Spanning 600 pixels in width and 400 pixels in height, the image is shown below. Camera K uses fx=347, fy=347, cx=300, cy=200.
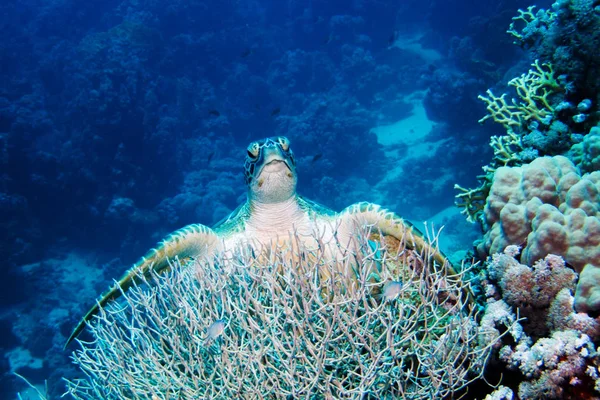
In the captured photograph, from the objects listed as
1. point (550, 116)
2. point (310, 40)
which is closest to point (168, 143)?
point (550, 116)

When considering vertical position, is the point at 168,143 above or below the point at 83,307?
above

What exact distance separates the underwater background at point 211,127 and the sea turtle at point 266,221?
98 cm

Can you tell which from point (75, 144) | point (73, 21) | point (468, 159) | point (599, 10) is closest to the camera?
point (599, 10)

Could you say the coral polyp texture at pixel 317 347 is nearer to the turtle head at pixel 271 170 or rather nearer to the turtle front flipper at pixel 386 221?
the turtle front flipper at pixel 386 221

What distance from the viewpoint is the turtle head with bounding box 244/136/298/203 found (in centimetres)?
301

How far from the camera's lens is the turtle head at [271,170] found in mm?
3008

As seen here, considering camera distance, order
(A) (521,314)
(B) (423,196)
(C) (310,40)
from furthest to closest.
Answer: (C) (310,40), (B) (423,196), (A) (521,314)

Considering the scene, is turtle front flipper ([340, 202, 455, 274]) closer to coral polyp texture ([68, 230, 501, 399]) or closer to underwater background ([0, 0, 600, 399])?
underwater background ([0, 0, 600, 399])

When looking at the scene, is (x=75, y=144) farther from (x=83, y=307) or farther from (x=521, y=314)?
→ (x=521, y=314)

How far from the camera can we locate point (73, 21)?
80.8ft

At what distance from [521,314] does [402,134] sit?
1658cm

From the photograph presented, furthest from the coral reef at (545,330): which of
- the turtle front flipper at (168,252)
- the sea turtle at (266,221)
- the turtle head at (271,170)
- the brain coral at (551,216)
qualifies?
the turtle front flipper at (168,252)

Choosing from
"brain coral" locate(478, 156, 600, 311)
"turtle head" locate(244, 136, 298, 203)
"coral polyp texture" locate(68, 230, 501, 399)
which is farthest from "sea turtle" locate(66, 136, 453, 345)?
"coral polyp texture" locate(68, 230, 501, 399)

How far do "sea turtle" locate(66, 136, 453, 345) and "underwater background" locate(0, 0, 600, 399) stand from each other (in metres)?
0.98
